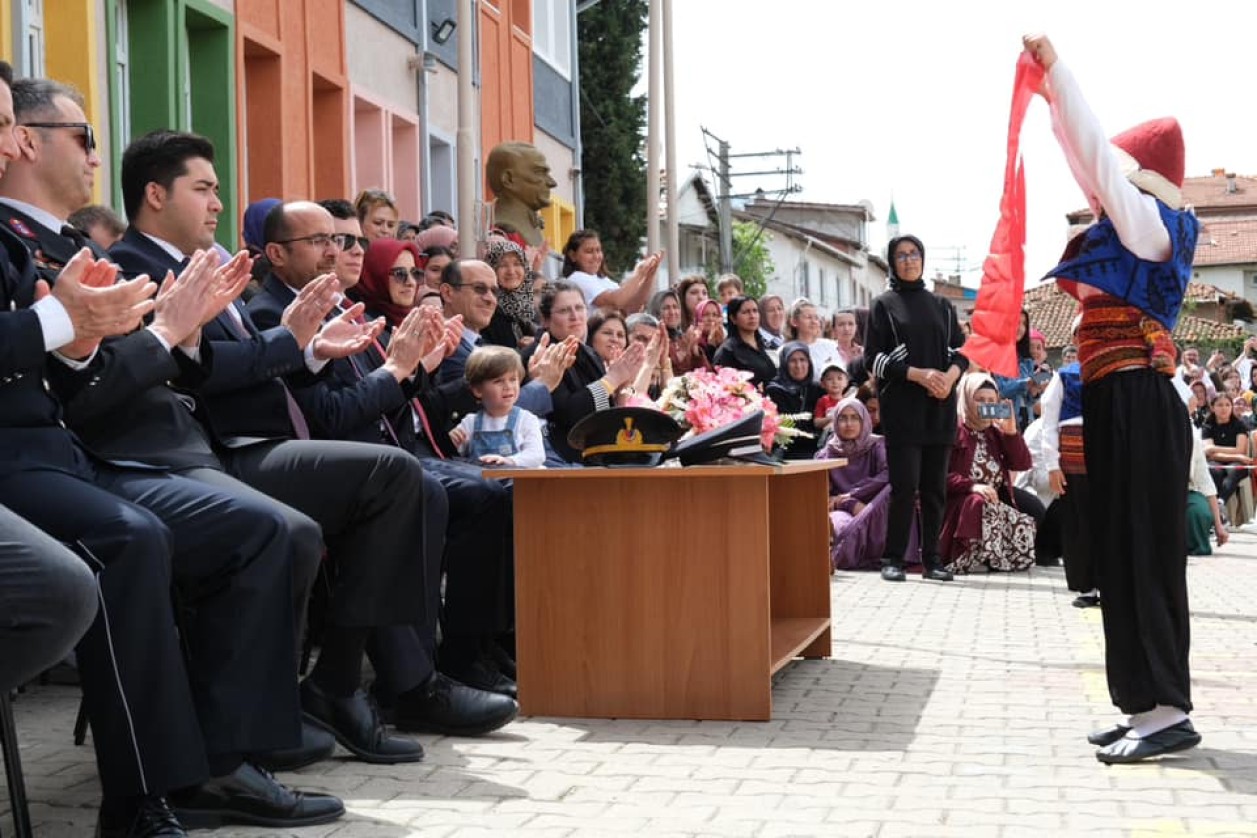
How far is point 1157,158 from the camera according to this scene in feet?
21.0

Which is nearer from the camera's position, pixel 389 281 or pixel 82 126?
pixel 82 126

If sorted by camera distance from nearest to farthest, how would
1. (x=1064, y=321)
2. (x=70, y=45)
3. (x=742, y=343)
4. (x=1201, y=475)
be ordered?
(x=70, y=45)
(x=742, y=343)
(x=1201, y=475)
(x=1064, y=321)

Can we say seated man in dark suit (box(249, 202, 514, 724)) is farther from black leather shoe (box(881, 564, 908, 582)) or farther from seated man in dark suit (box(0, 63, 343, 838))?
black leather shoe (box(881, 564, 908, 582))

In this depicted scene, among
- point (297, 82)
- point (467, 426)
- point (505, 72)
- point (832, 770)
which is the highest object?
point (505, 72)

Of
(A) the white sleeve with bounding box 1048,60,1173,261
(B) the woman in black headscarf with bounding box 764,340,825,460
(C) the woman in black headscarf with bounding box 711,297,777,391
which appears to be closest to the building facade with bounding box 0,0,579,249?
(C) the woman in black headscarf with bounding box 711,297,777,391

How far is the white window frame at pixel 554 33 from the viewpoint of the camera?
1058 inches

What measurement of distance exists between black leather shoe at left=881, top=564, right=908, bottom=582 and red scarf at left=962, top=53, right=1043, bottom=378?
7.22 metres

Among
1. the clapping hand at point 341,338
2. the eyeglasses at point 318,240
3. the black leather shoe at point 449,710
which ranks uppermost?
the eyeglasses at point 318,240

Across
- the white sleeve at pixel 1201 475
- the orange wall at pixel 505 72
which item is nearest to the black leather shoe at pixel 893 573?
the white sleeve at pixel 1201 475

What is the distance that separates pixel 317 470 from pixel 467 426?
2.42 metres

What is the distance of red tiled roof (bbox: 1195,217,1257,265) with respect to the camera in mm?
112562

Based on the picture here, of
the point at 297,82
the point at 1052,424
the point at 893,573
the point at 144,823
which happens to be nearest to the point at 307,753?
the point at 144,823

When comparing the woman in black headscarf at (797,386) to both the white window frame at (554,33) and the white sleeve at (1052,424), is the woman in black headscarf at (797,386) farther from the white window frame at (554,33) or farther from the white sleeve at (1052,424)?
the white window frame at (554,33)

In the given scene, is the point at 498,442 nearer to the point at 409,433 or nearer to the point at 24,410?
the point at 409,433
